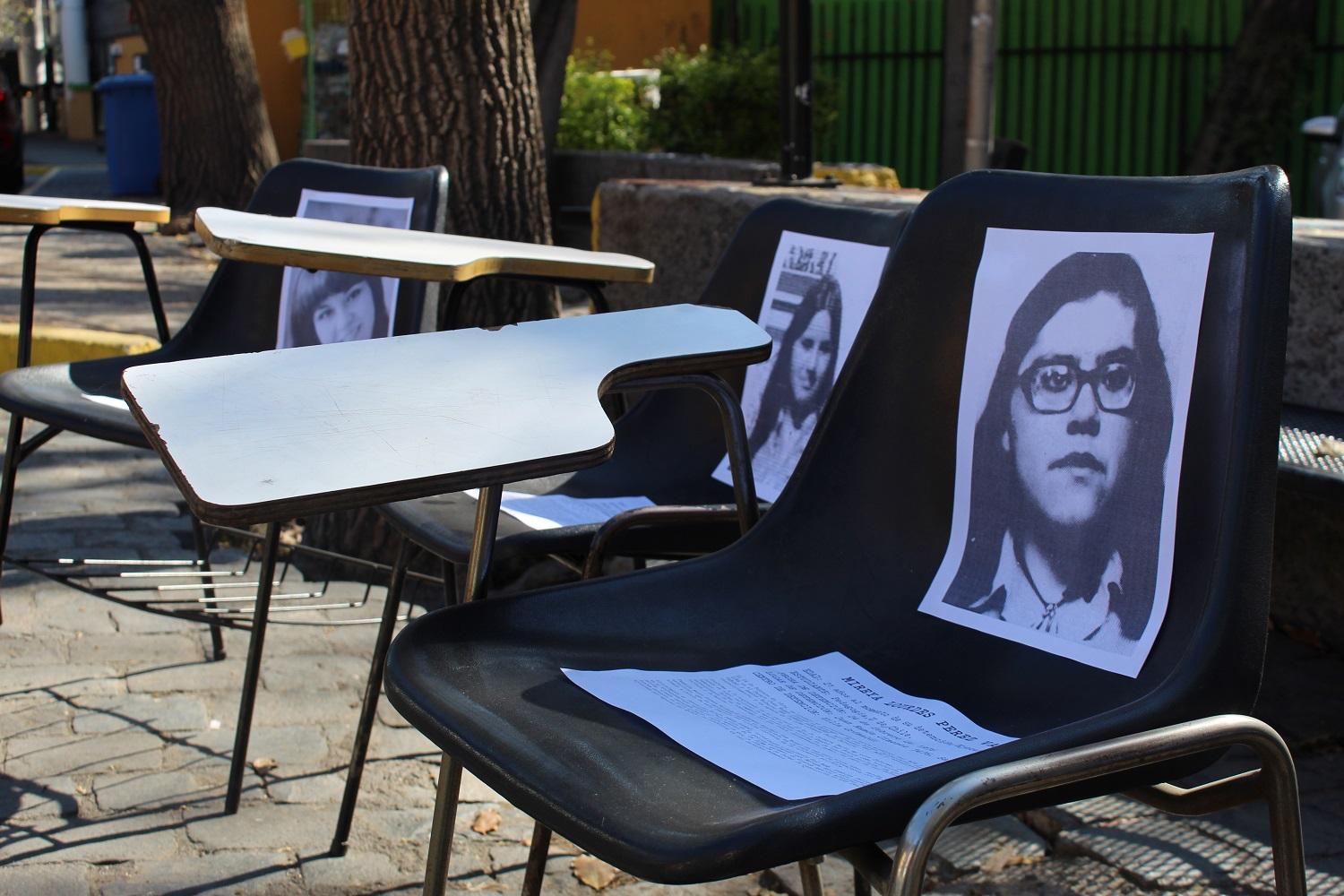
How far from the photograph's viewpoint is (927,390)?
6.06 ft

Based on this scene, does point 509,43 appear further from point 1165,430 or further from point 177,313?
point 177,313

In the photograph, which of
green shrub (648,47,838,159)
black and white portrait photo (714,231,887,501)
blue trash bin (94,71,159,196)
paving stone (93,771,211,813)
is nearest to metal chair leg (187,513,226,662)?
paving stone (93,771,211,813)

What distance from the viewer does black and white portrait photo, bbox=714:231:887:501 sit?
2.56 metres

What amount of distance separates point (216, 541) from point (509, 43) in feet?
5.13

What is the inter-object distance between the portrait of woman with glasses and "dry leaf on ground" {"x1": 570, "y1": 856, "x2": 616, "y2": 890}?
877mm

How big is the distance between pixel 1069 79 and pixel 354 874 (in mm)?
10192

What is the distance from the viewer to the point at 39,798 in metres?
2.62

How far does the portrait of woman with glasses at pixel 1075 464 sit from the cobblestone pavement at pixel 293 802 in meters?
0.85

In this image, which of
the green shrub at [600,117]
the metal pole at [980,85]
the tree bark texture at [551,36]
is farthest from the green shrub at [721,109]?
the metal pole at [980,85]

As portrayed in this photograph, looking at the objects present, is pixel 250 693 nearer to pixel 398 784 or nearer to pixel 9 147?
pixel 398 784

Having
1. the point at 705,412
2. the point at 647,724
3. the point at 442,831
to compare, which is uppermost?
the point at 705,412

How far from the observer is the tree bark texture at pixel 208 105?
9.84 m

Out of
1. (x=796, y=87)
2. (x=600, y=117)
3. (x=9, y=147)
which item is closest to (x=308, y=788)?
(x=796, y=87)

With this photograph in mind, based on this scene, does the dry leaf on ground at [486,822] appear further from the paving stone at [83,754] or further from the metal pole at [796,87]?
the metal pole at [796,87]
